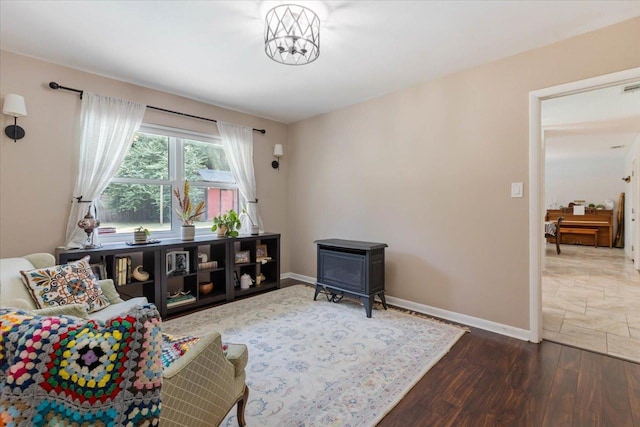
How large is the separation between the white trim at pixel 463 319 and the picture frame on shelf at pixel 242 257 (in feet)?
6.06

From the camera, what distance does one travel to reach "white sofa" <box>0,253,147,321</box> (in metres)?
1.53

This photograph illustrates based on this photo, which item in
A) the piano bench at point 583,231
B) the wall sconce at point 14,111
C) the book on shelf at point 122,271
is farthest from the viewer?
the piano bench at point 583,231

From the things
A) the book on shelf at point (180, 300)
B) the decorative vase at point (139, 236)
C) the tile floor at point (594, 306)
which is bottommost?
the tile floor at point (594, 306)

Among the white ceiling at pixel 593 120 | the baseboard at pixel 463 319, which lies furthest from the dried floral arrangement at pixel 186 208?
the white ceiling at pixel 593 120

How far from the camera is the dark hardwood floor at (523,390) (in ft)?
5.23

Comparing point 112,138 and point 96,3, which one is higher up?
point 96,3

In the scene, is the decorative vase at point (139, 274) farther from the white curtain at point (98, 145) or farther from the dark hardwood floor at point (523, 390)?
the dark hardwood floor at point (523, 390)

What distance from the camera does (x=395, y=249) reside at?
135 inches

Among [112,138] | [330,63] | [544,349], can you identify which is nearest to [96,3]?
[112,138]

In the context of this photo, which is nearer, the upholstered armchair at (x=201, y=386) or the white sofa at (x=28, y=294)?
the upholstered armchair at (x=201, y=386)

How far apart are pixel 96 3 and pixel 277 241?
2.92 meters

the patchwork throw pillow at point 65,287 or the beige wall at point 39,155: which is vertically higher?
the beige wall at point 39,155

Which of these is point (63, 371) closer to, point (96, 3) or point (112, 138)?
point (96, 3)

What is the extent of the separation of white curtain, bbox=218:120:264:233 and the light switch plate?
3.08 meters
